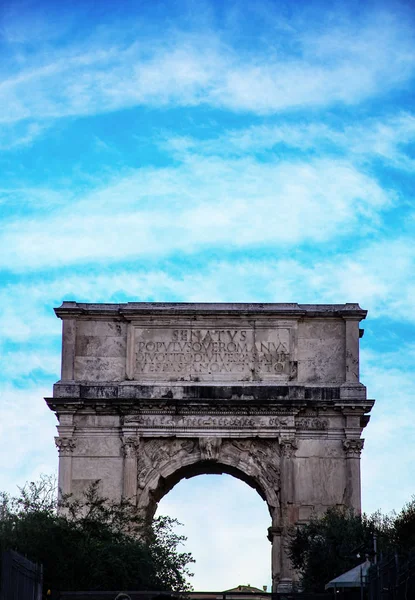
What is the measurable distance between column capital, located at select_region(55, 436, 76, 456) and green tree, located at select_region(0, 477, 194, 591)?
9.05 feet

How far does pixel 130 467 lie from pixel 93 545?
7283 millimetres

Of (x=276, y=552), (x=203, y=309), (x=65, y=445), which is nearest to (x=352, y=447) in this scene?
(x=276, y=552)

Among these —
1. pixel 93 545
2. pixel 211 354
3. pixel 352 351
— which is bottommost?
pixel 93 545

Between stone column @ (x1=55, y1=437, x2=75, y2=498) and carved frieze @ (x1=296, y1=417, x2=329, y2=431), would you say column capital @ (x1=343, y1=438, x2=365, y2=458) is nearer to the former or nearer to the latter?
carved frieze @ (x1=296, y1=417, x2=329, y2=431)

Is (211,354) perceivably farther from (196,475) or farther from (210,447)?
(196,475)

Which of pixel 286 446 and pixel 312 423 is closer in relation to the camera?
pixel 286 446

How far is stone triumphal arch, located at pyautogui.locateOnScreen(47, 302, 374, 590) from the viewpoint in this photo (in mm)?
43344

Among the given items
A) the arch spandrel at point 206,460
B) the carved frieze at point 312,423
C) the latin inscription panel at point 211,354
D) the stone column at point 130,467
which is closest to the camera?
the stone column at point 130,467

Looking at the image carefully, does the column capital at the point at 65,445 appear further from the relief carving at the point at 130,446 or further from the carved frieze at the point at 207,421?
the carved frieze at the point at 207,421

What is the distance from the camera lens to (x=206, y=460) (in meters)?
43.4

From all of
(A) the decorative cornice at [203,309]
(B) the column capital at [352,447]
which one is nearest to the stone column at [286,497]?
(B) the column capital at [352,447]

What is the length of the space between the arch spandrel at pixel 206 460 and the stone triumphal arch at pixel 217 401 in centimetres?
3

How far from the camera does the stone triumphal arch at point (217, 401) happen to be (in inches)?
1706

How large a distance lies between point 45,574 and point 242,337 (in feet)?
39.6
